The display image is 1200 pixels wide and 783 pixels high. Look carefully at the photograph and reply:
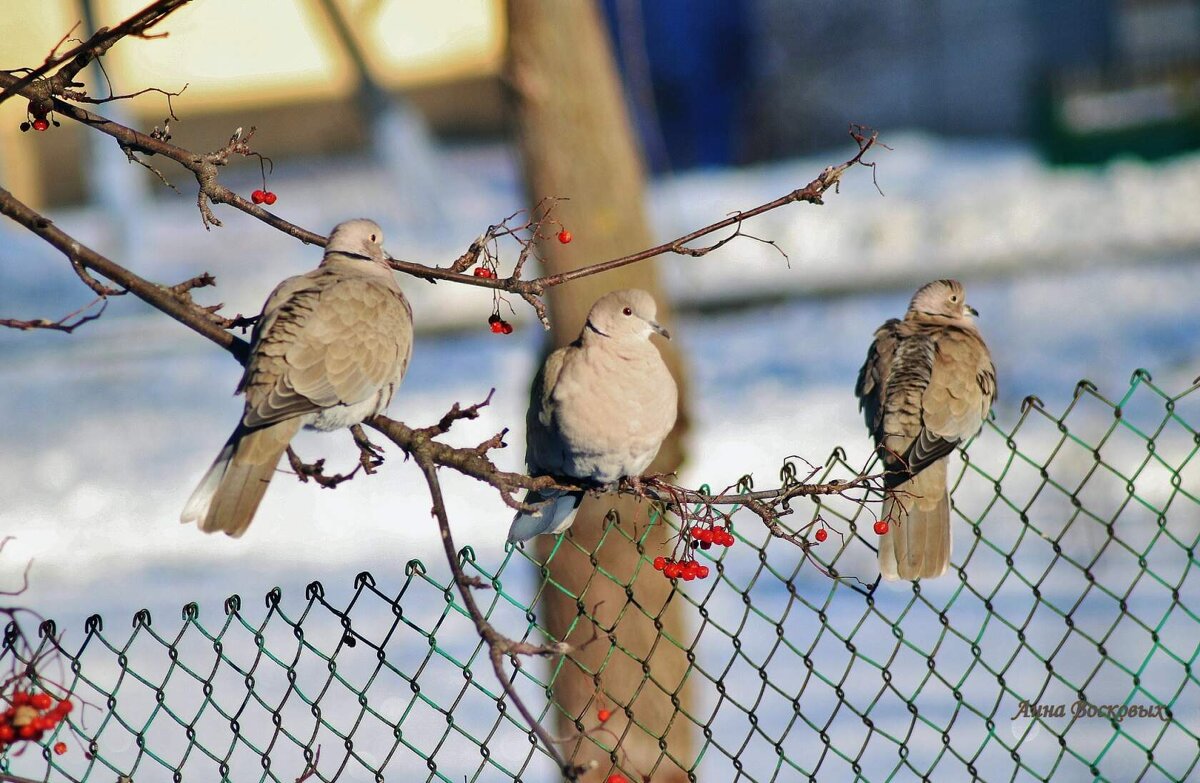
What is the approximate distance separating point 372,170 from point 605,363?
11.2 meters

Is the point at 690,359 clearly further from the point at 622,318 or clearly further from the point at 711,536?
the point at 711,536

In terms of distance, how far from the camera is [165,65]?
13.1 meters

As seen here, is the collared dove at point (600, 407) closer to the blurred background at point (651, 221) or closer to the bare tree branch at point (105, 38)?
the bare tree branch at point (105, 38)

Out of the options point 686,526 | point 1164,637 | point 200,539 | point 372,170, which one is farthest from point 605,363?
point 372,170

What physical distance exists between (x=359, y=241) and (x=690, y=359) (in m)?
5.84

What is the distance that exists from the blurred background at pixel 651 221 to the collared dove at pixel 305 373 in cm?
251

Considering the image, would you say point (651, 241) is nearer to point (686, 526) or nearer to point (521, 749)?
point (521, 749)

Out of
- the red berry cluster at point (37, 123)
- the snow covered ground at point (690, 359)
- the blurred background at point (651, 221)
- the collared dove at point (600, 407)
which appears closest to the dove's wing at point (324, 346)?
the collared dove at point (600, 407)

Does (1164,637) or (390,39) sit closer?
(1164,637)

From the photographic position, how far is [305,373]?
8.60ft

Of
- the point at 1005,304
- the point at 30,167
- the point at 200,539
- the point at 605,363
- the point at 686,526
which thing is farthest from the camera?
the point at 30,167

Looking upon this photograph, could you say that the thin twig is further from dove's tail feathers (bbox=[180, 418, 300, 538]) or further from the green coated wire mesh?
the green coated wire mesh

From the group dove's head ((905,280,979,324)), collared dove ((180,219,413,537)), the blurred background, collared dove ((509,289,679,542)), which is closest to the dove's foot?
collared dove ((180,219,413,537))

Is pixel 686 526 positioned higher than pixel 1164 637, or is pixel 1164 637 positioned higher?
pixel 686 526
